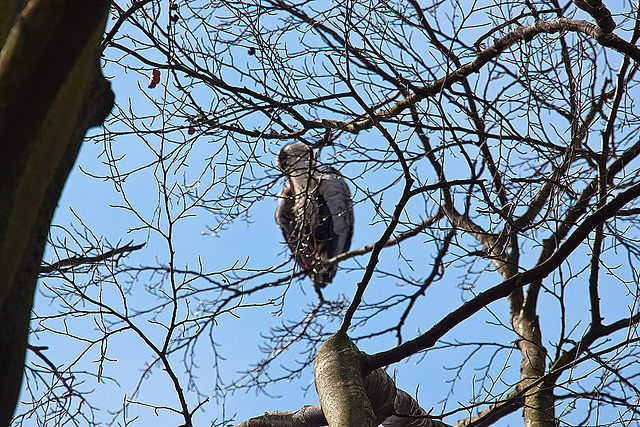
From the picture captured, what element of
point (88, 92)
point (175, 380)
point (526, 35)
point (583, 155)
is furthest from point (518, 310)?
point (88, 92)

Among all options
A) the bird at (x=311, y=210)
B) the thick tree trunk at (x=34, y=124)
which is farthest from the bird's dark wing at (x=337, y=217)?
the thick tree trunk at (x=34, y=124)

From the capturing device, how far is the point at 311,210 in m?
4.22

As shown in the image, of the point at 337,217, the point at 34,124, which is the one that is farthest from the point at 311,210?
the point at 34,124

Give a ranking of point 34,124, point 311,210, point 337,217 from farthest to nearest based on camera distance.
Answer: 1. point 337,217
2. point 311,210
3. point 34,124

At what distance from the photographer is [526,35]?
318cm

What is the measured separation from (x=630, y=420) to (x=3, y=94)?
286 centimetres

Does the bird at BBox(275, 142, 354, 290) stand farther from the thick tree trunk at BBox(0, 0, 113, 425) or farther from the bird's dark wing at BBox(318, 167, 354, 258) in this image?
the thick tree trunk at BBox(0, 0, 113, 425)

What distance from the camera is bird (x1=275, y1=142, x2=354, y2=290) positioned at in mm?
3946

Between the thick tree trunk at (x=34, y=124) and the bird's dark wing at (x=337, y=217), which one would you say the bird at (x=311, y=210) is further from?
the thick tree trunk at (x=34, y=124)

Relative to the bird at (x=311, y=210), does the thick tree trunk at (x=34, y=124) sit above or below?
below

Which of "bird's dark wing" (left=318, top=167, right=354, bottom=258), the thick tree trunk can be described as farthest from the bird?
the thick tree trunk

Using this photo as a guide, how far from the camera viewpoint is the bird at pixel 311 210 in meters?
3.95

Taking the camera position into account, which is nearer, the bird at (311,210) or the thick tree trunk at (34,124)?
the thick tree trunk at (34,124)

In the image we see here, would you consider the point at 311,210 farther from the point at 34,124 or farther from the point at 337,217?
the point at 34,124
